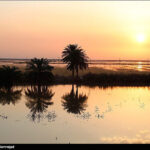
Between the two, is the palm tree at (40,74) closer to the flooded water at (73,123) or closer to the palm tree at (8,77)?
the palm tree at (8,77)

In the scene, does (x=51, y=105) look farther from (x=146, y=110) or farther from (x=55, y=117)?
(x=146, y=110)

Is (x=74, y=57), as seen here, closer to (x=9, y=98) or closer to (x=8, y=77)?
(x=8, y=77)

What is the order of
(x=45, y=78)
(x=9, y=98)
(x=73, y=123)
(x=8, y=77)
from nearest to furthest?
(x=73, y=123)
(x=9, y=98)
(x=8, y=77)
(x=45, y=78)

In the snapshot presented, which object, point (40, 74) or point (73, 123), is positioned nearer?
point (73, 123)

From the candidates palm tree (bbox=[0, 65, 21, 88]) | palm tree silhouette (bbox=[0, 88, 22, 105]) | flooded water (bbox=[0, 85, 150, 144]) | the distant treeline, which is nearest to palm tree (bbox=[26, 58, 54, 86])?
the distant treeline

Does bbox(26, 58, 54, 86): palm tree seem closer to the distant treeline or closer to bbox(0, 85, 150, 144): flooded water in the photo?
the distant treeline

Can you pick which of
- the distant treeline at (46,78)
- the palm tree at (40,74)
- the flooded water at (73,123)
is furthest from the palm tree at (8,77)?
the flooded water at (73,123)

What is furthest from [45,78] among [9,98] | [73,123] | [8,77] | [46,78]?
[73,123]

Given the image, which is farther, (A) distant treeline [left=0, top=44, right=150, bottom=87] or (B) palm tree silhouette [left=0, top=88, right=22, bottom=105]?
(A) distant treeline [left=0, top=44, right=150, bottom=87]

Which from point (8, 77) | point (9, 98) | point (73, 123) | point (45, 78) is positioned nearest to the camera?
point (73, 123)

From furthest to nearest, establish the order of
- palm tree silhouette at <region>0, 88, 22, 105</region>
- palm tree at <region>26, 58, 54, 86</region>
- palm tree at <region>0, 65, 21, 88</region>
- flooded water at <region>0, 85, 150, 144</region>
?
1. palm tree at <region>26, 58, 54, 86</region>
2. palm tree at <region>0, 65, 21, 88</region>
3. palm tree silhouette at <region>0, 88, 22, 105</region>
4. flooded water at <region>0, 85, 150, 144</region>

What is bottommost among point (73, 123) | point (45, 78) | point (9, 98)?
point (73, 123)

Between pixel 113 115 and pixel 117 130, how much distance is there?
452 cm

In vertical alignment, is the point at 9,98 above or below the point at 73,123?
above
